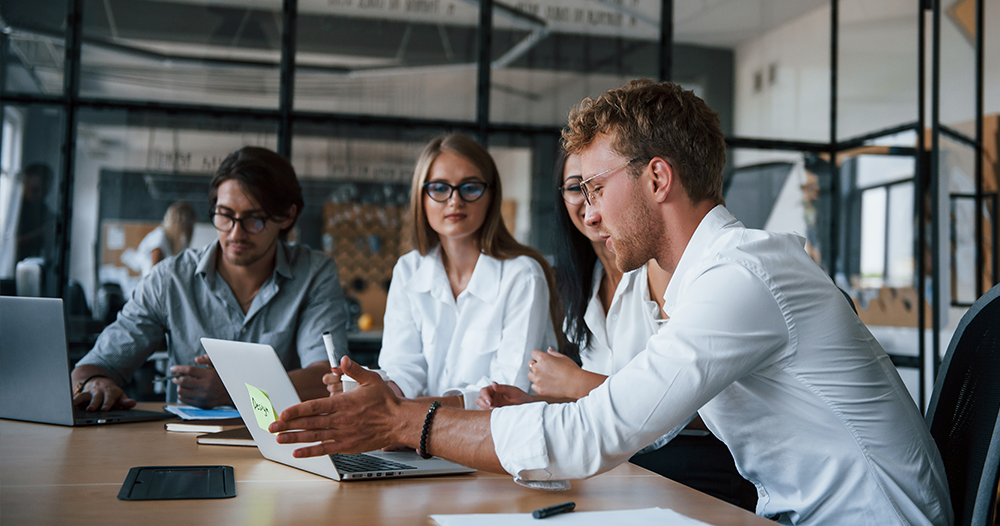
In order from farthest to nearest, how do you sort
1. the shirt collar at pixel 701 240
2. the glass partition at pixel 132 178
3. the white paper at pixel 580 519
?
the glass partition at pixel 132 178 → the shirt collar at pixel 701 240 → the white paper at pixel 580 519

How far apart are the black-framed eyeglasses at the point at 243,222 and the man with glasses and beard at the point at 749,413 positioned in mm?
1421

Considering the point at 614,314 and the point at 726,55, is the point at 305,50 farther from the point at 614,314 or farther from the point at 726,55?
the point at 614,314

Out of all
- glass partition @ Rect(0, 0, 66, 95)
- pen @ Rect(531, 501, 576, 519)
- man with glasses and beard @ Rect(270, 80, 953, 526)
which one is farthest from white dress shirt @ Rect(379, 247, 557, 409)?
glass partition @ Rect(0, 0, 66, 95)

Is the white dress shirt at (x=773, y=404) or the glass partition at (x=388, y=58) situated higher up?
the glass partition at (x=388, y=58)

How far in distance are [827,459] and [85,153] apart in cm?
467

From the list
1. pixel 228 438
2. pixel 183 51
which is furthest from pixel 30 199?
pixel 228 438

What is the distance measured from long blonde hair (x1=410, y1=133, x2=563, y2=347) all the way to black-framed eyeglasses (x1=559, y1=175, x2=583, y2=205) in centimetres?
27

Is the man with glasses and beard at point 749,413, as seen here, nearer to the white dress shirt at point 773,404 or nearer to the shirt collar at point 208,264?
the white dress shirt at point 773,404

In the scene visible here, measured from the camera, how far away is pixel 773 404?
137 cm

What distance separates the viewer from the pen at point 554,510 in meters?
1.12

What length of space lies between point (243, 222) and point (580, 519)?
189 centimetres

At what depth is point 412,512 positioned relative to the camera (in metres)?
1.15

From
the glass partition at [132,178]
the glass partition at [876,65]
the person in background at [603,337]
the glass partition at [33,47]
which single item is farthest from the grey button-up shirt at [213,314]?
the glass partition at [876,65]

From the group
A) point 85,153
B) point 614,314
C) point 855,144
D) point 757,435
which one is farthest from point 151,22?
point 855,144
